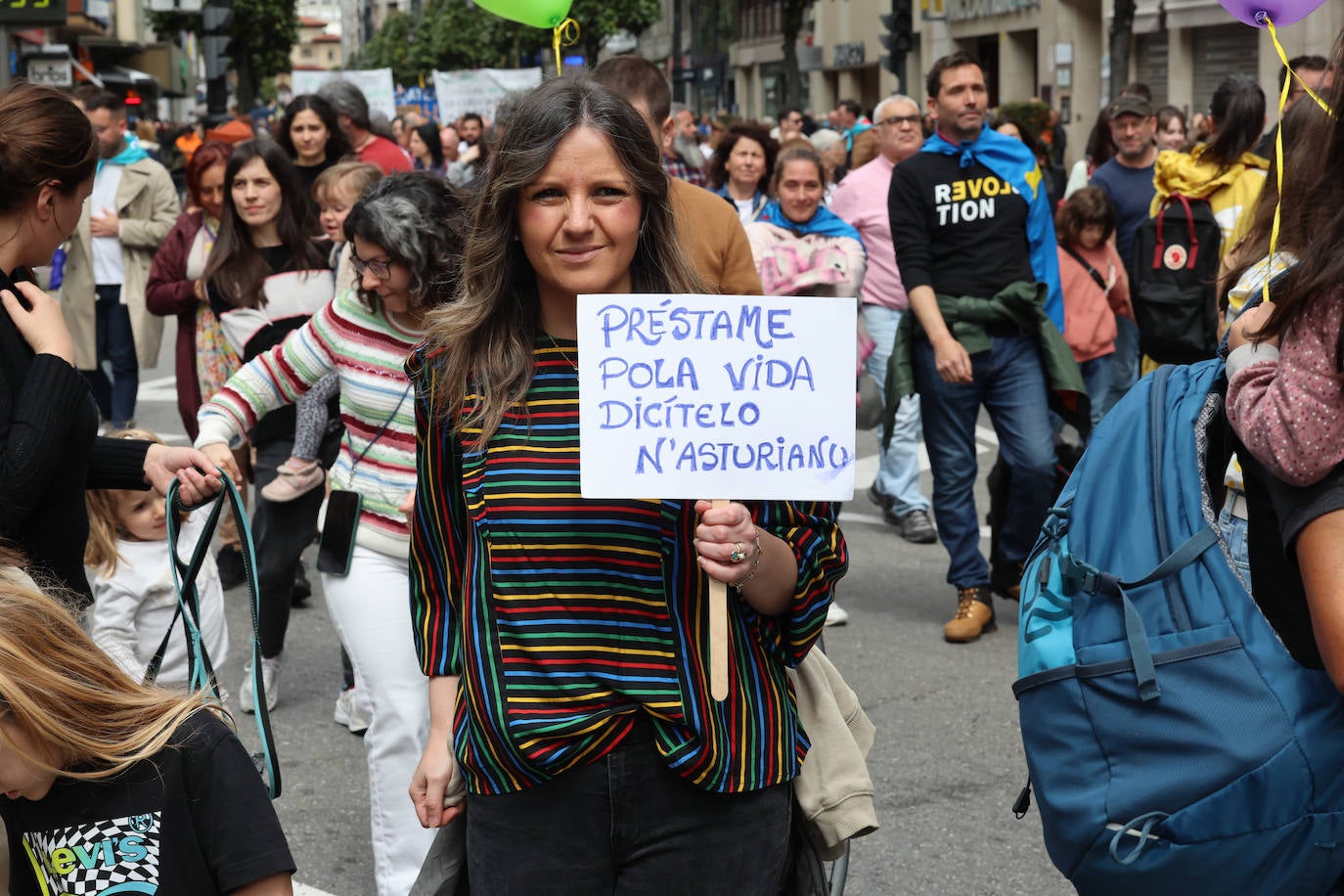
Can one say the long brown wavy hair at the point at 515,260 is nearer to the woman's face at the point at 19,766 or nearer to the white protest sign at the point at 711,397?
the white protest sign at the point at 711,397

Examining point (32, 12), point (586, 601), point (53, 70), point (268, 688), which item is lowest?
point (268, 688)

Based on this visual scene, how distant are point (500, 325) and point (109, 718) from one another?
31.6 inches

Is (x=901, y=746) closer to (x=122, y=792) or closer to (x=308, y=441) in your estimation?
(x=308, y=441)

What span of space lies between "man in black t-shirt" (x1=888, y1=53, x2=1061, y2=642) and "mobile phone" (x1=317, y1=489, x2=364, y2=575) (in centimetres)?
274

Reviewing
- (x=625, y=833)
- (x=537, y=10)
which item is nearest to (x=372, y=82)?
(x=537, y=10)

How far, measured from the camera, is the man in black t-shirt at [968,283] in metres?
6.16

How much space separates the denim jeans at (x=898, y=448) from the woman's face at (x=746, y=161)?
44.9 inches

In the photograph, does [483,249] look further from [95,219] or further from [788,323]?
[95,219]

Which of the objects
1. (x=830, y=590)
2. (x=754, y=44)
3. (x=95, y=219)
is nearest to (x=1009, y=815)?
(x=830, y=590)

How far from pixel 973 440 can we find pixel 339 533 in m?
3.08

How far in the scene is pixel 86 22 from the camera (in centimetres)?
4466

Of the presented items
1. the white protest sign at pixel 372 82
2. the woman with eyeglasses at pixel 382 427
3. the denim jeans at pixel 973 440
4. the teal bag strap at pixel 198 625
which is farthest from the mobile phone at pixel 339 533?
the white protest sign at pixel 372 82

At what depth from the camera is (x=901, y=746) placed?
5242mm

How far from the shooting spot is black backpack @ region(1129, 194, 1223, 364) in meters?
7.18
